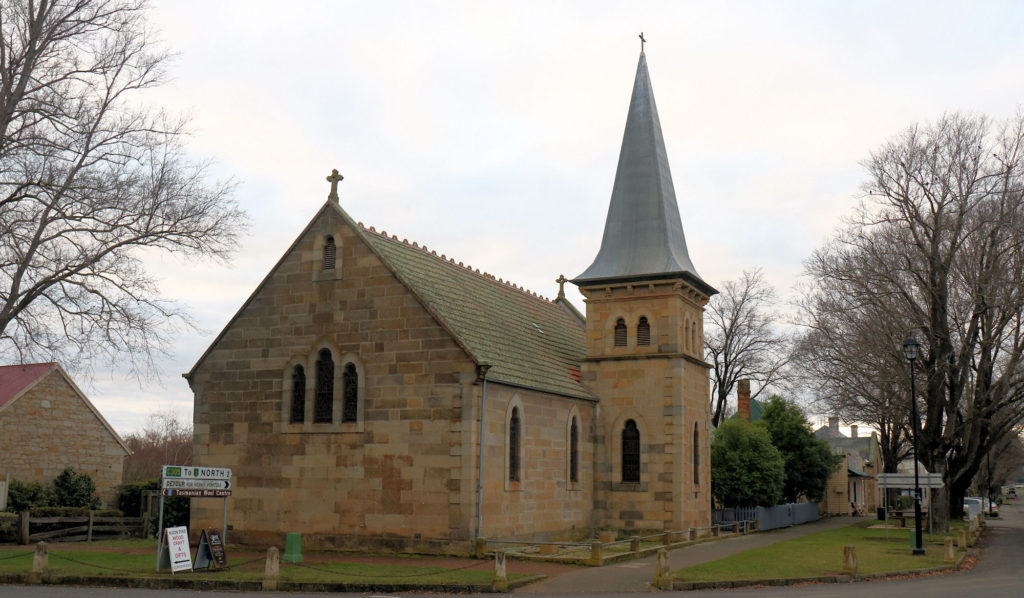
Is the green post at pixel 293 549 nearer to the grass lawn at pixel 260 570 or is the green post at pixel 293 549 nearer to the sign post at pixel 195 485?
the grass lawn at pixel 260 570

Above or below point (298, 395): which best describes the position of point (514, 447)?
below

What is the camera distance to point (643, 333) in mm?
33062

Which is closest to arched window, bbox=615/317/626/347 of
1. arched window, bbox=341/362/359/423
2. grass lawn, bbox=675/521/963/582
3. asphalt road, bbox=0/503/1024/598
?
grass lawn, bbox=675/521/963/582

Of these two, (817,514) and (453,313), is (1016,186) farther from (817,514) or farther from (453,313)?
(817,514)

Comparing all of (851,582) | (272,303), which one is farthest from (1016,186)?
(272,303)

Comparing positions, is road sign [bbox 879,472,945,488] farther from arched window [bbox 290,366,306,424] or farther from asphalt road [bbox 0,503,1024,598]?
arched window [bbox 290,366,306,424]

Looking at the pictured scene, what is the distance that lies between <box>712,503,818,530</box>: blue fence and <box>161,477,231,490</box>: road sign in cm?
2288

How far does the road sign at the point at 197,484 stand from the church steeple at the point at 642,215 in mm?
15516

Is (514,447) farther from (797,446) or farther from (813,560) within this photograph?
(797,446)

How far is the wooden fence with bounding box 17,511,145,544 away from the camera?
96.1 ft

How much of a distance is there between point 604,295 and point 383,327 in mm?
9911

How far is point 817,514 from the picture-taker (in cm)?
5534

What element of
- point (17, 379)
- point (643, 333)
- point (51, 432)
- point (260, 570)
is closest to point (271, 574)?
point (260, 570)

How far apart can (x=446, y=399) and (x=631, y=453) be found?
940 cm
